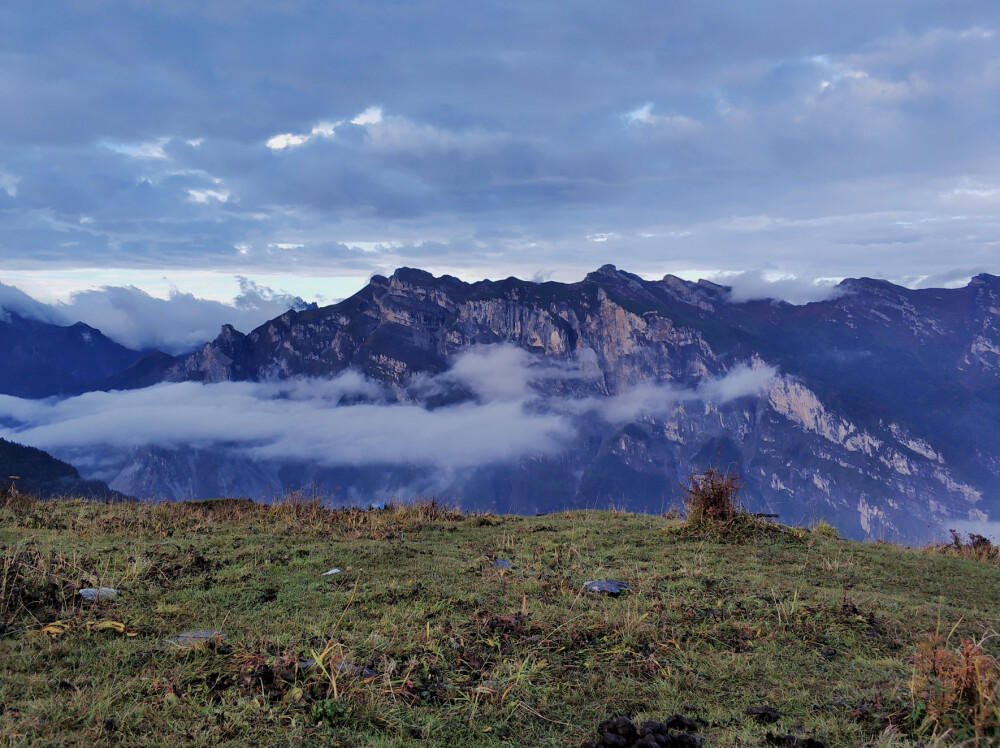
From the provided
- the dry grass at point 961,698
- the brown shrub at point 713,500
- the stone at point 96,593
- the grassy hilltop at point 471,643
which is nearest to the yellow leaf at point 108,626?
the grassy hilltop at point 471,643

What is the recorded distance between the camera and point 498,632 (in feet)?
20.9

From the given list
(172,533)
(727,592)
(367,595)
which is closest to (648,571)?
(727,592)

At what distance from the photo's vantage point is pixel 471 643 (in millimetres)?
6066

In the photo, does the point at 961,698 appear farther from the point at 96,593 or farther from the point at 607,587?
the point at 96,593

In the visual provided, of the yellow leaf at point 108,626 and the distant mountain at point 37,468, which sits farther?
the distant mountain at point 37,468

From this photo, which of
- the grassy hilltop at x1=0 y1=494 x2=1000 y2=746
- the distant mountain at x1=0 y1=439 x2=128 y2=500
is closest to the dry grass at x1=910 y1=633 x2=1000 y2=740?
the grassy hilltop at x1=0 y1=494 x2=1000 y2=746

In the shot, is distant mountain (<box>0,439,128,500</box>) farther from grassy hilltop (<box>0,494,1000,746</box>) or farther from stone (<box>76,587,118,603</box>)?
stone (<box>76,587,118,603</box>)

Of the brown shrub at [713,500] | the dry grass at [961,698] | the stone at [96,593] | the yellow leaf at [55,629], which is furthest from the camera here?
the brown shrub at [713,500]

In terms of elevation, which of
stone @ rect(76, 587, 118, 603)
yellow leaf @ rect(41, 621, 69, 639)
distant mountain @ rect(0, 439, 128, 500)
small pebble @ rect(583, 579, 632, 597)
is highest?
yellow leaf @ rect(41, 621, 69, 639)

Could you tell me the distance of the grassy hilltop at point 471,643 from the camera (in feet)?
14.6

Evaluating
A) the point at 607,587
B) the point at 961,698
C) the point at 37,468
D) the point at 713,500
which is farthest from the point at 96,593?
the point at 37,468

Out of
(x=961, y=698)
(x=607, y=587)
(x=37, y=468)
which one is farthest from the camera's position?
(x=37, y=468)

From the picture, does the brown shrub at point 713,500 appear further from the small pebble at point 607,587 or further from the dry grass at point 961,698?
the dry grass at point 961,698

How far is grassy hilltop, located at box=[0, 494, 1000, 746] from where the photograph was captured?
4438mm
